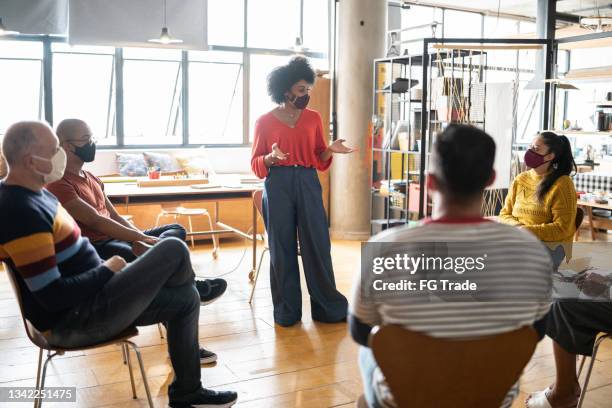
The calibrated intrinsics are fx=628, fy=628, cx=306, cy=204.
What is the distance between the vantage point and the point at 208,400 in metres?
2.50

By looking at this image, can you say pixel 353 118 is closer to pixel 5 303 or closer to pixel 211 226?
pixel 211 226

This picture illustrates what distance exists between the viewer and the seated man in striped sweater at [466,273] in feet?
4.78

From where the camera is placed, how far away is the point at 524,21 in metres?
11.3

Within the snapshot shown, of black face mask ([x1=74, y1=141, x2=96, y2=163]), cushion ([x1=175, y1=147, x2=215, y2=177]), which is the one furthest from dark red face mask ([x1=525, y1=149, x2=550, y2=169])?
cushion ([x1=175, y1=147, x2=215, y2=177])

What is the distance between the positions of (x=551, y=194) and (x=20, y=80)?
6.66 m

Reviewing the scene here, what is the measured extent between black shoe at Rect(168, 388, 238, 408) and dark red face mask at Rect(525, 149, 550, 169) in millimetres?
1953

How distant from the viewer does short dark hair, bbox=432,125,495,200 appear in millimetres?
1516

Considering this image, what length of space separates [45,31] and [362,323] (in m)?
6.86

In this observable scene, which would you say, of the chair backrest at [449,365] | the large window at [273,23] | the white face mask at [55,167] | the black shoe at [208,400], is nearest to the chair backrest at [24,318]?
the white face mask at [55,167]

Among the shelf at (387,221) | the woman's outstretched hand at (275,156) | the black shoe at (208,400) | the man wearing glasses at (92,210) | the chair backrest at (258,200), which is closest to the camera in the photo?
the black shoe at (208,400)

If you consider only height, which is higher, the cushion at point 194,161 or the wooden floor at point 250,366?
the cushion at point 194,161

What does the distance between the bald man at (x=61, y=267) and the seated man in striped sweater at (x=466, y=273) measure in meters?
0.97

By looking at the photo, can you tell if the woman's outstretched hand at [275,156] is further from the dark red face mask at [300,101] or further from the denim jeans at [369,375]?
the denim jeans at [369,375]

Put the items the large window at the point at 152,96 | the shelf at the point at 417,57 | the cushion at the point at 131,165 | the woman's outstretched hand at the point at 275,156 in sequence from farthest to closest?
the large window at the point at 152,96 → the cushion at the point at 131,165 → the shelf at the point at 417,57 → the woman's outstretched hand at the point at 275,156
